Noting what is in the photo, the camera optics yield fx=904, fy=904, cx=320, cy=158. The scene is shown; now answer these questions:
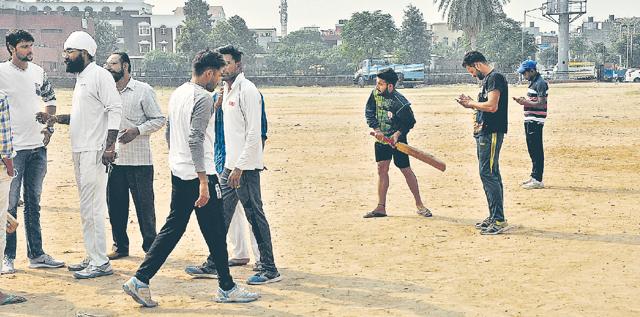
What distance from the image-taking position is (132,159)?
29.0ft

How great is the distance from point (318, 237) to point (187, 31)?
87823 mm

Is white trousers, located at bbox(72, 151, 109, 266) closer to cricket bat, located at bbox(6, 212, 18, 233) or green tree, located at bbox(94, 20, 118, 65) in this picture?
cricket bat, located at bbox(6, 212, 18, 233)

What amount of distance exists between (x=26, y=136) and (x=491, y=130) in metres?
4.86

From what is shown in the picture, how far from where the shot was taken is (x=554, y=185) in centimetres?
1352

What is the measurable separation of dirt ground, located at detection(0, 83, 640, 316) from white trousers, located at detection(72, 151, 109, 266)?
11.2 inches

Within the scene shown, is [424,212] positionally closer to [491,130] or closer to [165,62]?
[491,130]

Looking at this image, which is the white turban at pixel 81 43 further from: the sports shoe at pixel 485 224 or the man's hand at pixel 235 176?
the sports shoe at pixel 485 224

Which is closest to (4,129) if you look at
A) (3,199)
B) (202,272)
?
(3,199)

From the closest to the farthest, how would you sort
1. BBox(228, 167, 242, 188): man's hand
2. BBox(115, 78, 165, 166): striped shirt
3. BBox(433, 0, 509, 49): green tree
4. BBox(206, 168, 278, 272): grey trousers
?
BBox(228, 167, 242, 188): man's hand → BBox(206, 168, 278, 272): grey trousers → BBox(115, 78, 165, 166): striped shirt → BBox(433, 0, 509, 49): green tree

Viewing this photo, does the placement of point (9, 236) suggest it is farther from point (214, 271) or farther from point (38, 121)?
point (214, 271)

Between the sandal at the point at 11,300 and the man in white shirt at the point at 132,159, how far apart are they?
1598 mm

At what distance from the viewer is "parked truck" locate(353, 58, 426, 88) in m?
68.2

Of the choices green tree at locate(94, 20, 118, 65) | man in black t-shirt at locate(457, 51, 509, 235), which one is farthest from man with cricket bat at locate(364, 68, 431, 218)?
green tree at locate(94, 20, 118, 65)

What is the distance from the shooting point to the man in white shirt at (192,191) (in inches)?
275
